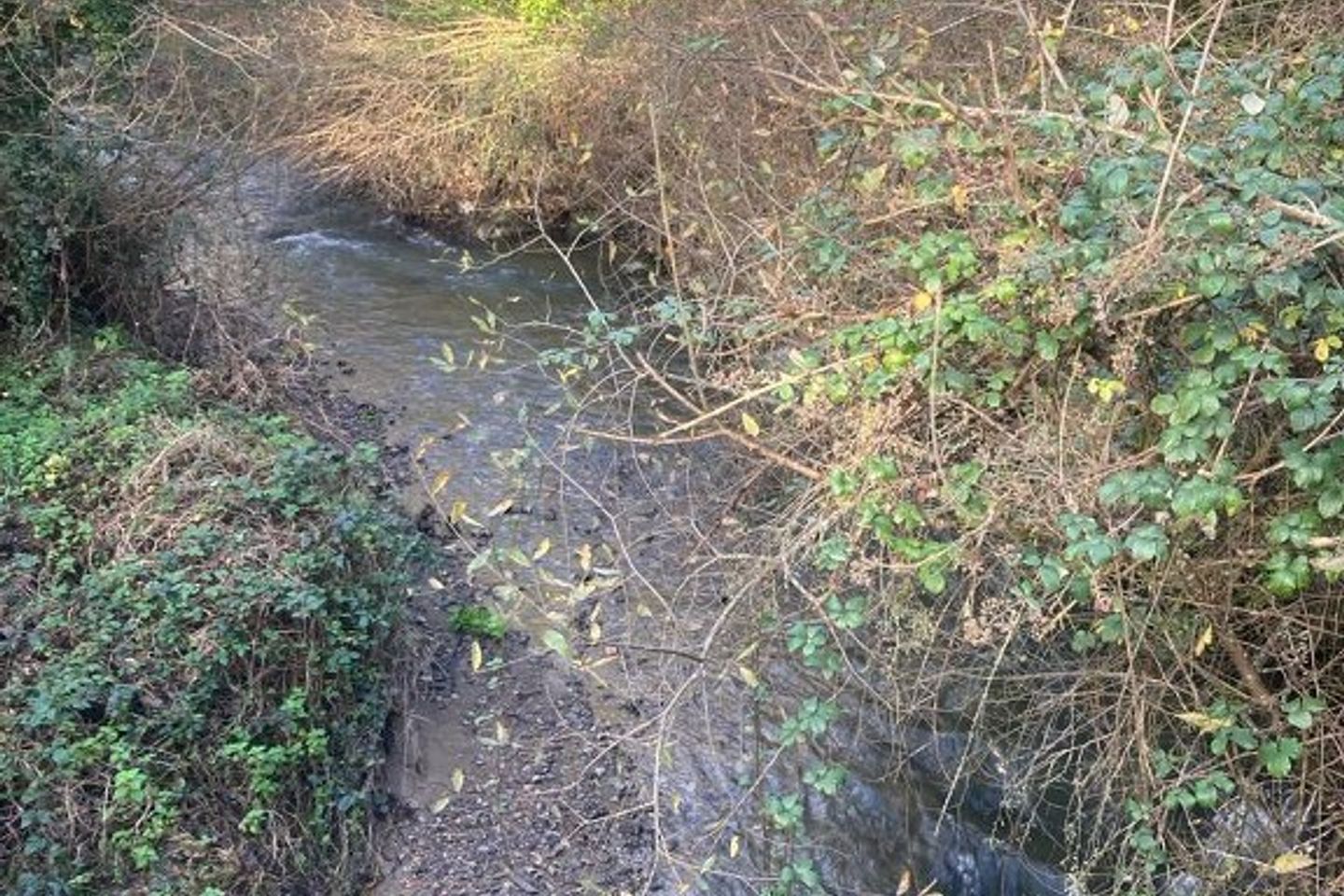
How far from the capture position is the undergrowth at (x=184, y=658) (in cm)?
448

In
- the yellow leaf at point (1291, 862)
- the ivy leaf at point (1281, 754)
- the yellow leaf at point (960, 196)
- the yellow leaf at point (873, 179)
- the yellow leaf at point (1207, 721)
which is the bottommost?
Answer: the yellow leaf at point (1291, 862)

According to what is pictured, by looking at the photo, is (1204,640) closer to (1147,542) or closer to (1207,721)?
(1207,721)

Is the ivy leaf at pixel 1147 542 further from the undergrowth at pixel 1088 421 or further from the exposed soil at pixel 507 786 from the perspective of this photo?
the exposed soil at pixel 507 786

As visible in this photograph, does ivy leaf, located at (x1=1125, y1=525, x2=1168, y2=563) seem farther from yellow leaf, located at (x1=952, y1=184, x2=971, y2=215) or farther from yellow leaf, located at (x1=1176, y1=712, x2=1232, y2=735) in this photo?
yellow leaf, located at (x1=952, y1=184, x2=971, y2=215)

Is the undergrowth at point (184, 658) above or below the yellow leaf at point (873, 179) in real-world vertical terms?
below

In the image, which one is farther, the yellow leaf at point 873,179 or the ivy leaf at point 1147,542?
the yellow leaf at point 873,179

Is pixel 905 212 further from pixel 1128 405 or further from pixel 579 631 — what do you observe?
pixel 579 631

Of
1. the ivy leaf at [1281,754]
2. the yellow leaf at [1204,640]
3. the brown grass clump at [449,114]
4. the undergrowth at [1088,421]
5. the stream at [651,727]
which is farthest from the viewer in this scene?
the brown grass clump at [449,114]

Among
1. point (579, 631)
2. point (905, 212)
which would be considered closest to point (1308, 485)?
point (905, 212)

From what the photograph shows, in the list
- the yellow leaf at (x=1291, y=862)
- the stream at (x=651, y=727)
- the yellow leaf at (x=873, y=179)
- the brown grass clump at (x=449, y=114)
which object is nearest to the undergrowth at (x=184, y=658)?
the stream at (x=651, y=727)

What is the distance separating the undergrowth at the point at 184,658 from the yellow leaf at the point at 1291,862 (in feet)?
10.7

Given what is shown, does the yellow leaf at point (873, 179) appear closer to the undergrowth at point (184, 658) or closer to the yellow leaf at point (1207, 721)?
the yellow leaf at point (1207, 721)

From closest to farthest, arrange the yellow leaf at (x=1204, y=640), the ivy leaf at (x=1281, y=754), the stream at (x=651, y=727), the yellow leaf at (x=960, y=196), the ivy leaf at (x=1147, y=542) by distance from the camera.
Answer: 1. the ivy leaf at (x=1147, y=542)
2. the ivy leaf at (x=1281, y=754)
3. the yellow leaf at (x=1204, y=640)
4. the yellow leaf at (x=960, y=196)
5. the stream at (x=651, y=727)

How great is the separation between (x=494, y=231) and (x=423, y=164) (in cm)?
104
